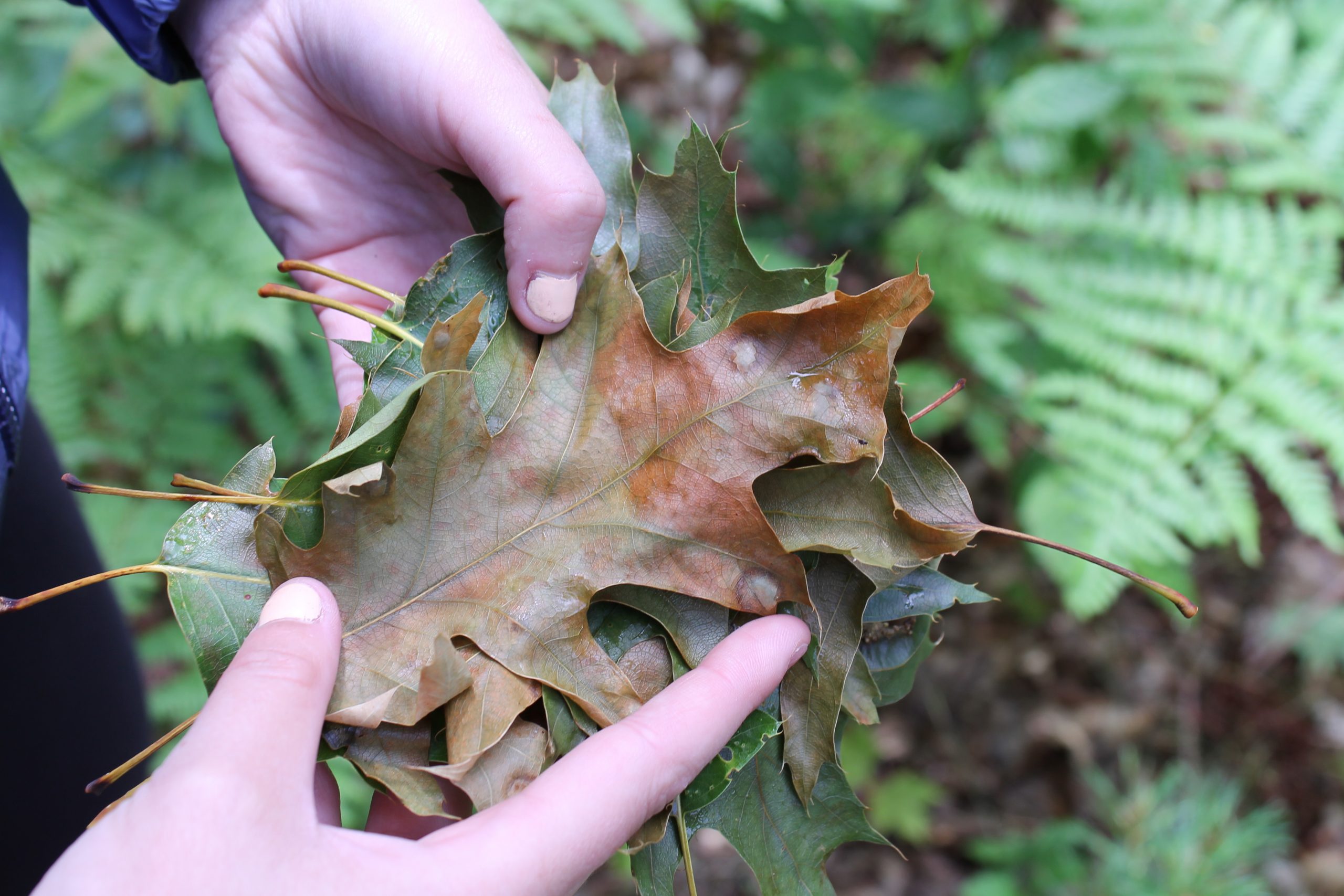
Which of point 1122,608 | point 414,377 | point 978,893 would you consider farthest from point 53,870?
point 1122,608

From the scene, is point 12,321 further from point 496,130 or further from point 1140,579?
point 1140,579

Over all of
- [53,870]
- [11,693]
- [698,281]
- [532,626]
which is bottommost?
[11,693]

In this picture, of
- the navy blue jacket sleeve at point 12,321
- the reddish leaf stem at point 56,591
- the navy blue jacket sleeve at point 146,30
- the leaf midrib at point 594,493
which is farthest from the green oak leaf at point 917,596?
the navy blue jacket sleeve at point 146,30

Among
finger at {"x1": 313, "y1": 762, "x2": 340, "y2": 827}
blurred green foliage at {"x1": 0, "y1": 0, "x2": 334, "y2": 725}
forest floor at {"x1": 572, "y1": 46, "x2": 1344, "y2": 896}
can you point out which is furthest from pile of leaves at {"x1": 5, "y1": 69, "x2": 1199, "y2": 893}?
forest floor at {"x1": 572, "y1": 46, "x2": 1344, "y2": 896}

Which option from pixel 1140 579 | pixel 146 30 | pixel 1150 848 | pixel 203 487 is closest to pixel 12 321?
pixel 146 30

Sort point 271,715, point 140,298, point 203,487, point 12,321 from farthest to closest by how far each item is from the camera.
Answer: point 140,298
point 12,321
point 203,487
point 271,715

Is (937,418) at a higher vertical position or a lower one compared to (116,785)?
lower

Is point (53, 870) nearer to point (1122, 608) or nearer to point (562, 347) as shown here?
point (562, 347)
